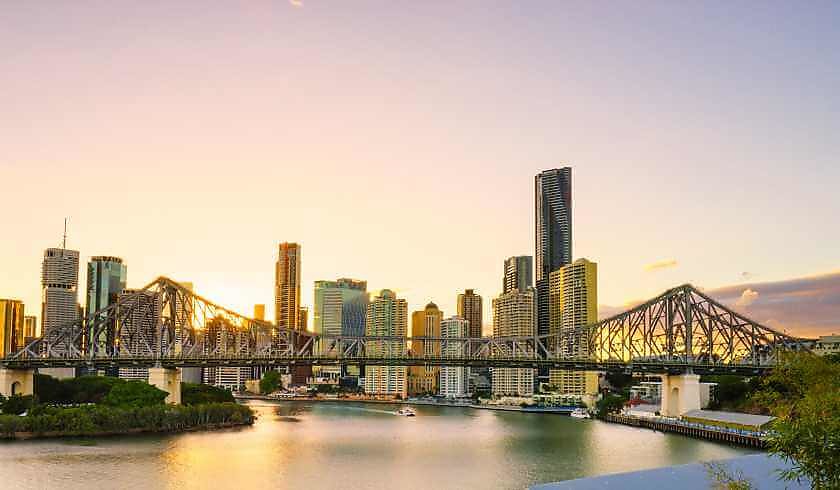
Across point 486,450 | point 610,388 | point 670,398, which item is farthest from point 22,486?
point 610,388

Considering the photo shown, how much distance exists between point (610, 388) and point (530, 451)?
123 meters

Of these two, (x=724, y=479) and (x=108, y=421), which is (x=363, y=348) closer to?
(x=108, y=421)

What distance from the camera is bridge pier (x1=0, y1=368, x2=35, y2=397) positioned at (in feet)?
327

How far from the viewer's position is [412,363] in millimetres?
94562

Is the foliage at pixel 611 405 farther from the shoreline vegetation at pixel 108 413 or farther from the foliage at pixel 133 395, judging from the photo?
the foliage at pixel 133 395

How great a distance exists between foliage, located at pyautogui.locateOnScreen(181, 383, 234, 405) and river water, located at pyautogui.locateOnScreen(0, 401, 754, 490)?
1335 cm

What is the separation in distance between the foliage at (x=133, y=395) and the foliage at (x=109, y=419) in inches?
91.2

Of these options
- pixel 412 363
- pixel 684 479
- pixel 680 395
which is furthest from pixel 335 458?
pixel 680 395

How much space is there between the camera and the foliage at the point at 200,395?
318ft

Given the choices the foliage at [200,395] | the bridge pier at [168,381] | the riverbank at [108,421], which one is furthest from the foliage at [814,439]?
the bridge pier at [168,381]

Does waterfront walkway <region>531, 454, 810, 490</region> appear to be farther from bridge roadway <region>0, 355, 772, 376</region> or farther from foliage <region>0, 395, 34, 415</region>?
foliage <region>0, 395, 34, 415</region>

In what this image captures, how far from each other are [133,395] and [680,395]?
54.3 m

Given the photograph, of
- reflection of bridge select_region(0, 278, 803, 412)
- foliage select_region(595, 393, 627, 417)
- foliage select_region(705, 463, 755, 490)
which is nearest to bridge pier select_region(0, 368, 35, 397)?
reflection of bridge select_region(0, 278, 803, 412)

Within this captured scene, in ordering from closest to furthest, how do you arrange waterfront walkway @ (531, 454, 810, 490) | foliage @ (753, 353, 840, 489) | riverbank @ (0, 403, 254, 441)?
foliage @ (753, 353, 840, 489) → waterfront walkway @ (531, 454, 810, 490) → riverbank @ (0, 403, 254, 441)
